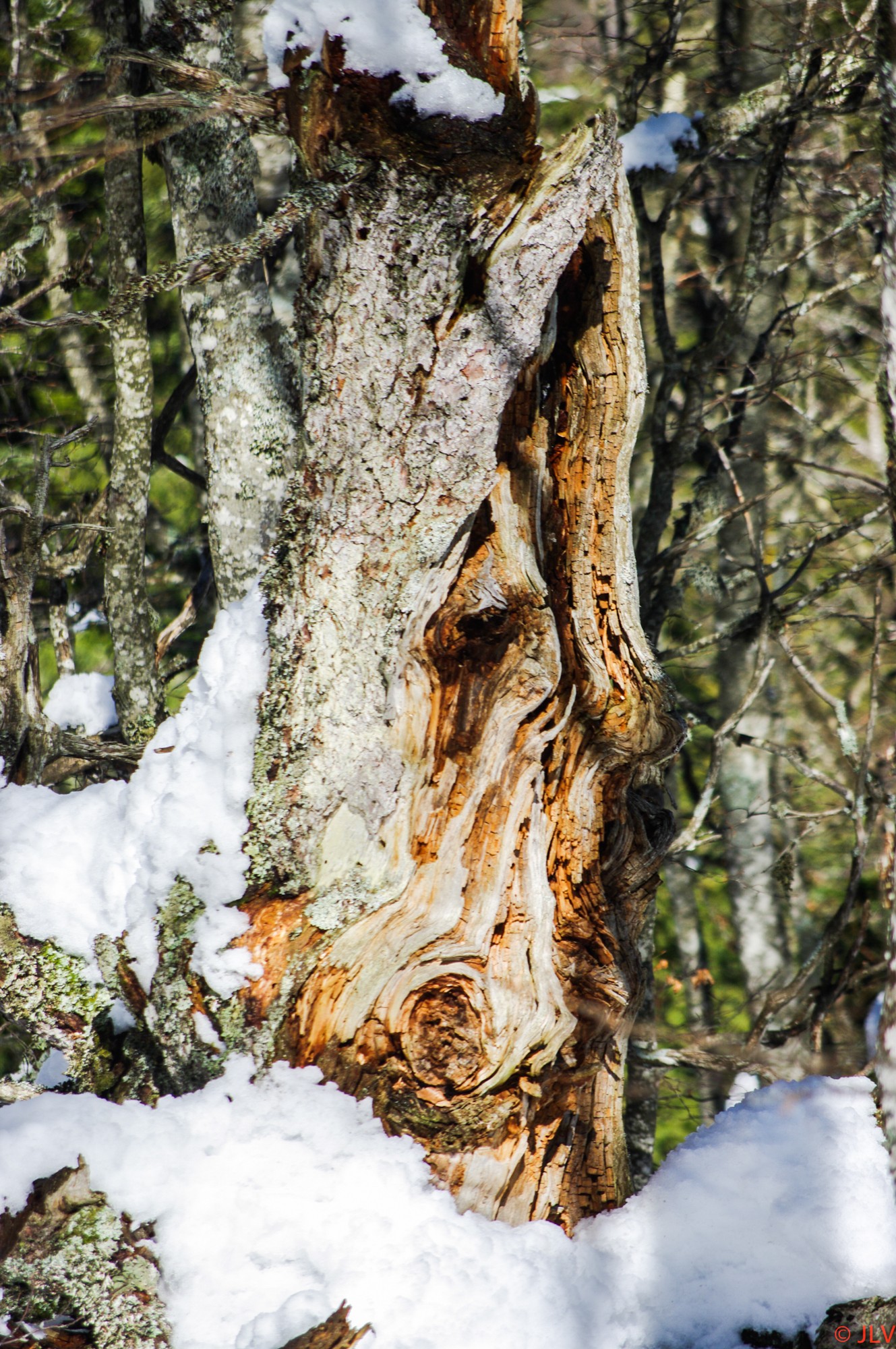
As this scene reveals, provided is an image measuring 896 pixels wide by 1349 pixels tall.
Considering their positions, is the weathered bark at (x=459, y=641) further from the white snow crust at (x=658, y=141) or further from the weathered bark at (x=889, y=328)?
the white snow crust at (x=658, y=141)

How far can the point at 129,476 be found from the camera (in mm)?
2938

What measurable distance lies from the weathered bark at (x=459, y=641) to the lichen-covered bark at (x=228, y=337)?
940 millimetres

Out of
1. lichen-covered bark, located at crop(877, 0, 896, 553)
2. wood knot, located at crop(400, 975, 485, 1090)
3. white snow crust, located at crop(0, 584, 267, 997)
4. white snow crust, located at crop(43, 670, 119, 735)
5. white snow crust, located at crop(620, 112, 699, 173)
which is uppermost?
white snow crust, located at crop(620, 112, 699, 173)

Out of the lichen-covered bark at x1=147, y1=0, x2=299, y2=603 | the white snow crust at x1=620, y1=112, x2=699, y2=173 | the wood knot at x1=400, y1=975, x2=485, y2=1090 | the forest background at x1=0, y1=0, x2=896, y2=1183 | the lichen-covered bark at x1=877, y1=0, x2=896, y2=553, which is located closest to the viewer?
the lichen-covered bark at x1=877, y1=0, x2=896, y2=553

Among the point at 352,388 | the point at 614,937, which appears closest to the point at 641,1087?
the point at 614,937

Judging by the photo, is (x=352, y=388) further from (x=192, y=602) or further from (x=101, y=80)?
Result: (x=101, y=80)

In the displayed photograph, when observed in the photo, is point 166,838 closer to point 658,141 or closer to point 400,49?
point 400,49

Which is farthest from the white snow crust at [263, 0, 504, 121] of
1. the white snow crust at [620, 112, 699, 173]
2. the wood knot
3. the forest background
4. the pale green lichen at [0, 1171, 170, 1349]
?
the white snow crust at [620, 112, 699, 173]

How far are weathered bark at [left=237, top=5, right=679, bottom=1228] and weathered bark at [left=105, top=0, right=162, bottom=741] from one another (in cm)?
160

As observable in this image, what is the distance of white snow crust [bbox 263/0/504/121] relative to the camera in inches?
52.2

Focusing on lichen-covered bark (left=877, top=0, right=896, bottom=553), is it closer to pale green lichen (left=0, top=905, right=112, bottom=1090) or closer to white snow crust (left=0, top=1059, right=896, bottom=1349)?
white snow crust (left=0, top=1059, right=896, bottom=1349)

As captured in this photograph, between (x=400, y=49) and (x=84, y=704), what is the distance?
270 centimetres

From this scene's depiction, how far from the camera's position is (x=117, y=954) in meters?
1.57

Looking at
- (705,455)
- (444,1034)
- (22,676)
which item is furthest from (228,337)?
(705,455)
